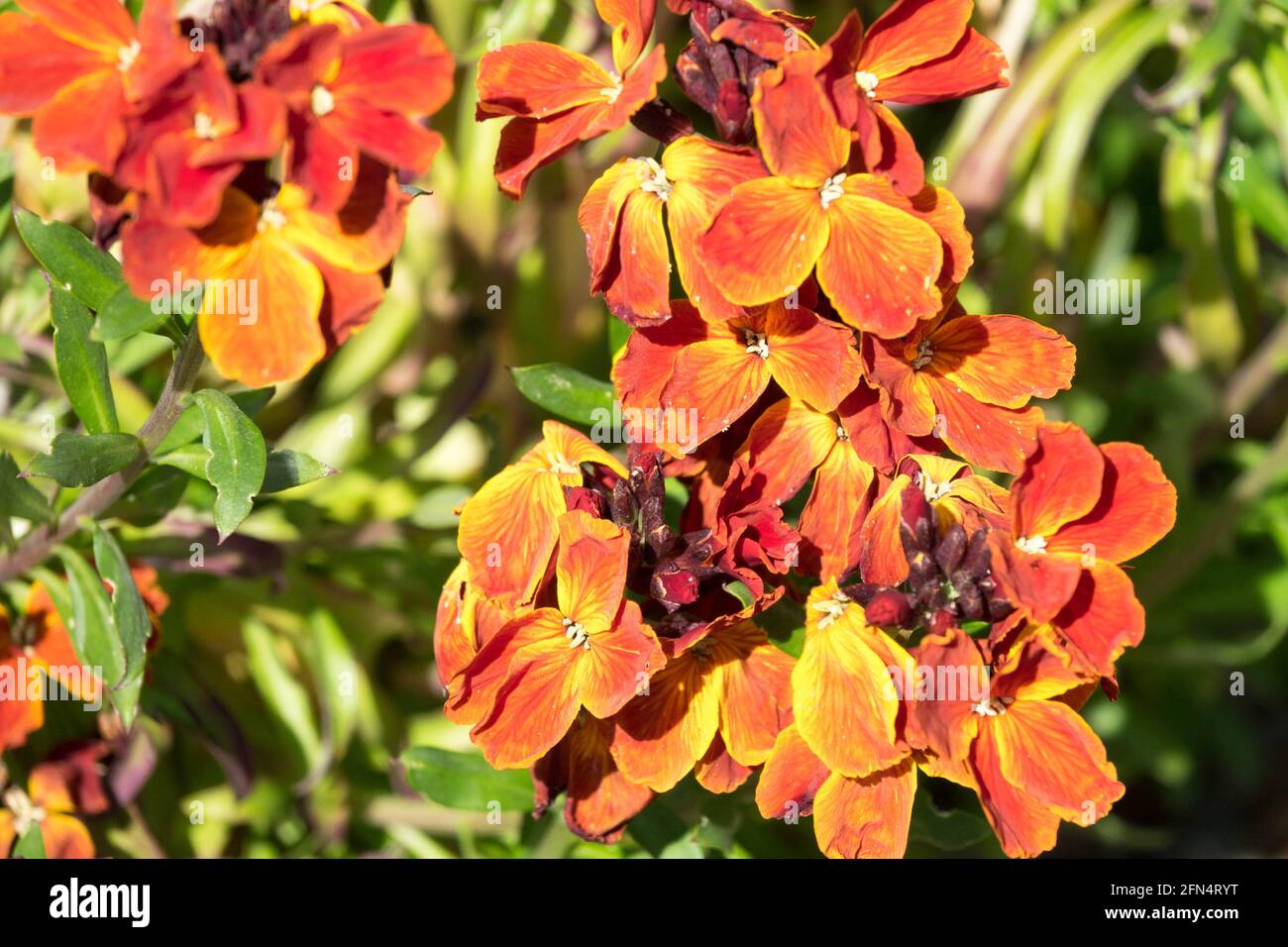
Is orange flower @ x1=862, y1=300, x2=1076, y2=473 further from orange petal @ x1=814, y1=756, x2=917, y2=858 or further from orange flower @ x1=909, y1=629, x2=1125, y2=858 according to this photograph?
orange petal @ x1=814, y1=756, x2=917, y2=858

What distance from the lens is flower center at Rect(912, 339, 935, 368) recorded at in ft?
3.86

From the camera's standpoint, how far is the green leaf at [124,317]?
106cm

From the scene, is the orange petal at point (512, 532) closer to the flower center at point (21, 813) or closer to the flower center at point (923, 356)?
the flower center at point (923, 356)

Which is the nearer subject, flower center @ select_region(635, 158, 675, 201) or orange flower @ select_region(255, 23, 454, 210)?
orange flower @ select_region(255, 23, 454, 210)

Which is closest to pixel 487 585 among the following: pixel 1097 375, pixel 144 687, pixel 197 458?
pixel 197 458

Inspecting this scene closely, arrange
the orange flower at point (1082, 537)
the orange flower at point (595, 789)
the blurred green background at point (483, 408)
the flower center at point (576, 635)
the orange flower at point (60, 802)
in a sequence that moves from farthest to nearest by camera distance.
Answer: the blurred green background at point (483, 408), the orange flower at point (60, 802), the orange flower at point (595, 789), the flower center at point (576, 635), the orange flower at point (1082, 537)

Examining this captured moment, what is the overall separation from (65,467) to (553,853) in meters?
0.74

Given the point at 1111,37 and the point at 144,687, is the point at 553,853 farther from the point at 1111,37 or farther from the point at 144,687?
the point at 1111,37

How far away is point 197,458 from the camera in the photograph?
4.09 feet

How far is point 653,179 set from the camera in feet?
3.75

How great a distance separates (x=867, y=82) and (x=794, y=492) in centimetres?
39

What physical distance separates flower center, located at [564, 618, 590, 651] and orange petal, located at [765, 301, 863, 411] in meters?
0.29

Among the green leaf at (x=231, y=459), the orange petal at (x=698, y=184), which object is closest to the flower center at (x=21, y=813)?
the green leaf at (x=231, y=459)

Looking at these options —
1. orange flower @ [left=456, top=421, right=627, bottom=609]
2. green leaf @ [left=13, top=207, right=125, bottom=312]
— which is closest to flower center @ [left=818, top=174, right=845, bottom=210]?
orange flower @ [left=456, top=421, right=627, bottom=609]
